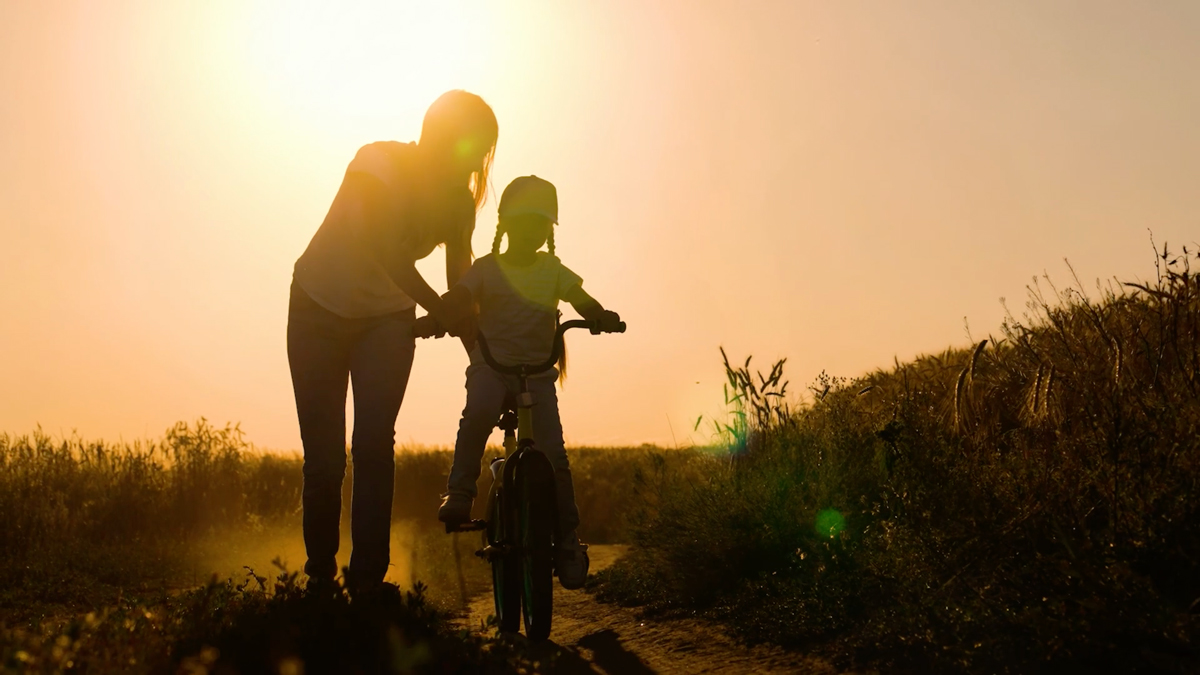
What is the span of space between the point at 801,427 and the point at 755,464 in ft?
1.89

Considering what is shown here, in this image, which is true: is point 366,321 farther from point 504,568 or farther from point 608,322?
point 504,568

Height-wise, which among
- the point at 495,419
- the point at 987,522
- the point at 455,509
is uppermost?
the point at 495,419

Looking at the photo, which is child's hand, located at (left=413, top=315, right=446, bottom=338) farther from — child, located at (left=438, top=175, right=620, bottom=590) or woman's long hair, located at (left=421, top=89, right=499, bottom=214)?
woman's long hair, located at (left=421, top=89, right=499, bottom=214)

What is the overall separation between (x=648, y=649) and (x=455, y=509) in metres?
1.23

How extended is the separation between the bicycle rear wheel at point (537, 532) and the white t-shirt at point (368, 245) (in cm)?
108

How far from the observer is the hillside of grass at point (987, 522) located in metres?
3.33

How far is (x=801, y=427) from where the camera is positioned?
7.51m

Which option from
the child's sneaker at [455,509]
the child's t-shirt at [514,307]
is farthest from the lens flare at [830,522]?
the child's sneaker at [455,509]

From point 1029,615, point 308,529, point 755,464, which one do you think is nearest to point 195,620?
point 308,529

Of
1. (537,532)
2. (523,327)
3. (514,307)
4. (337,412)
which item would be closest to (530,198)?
(514,307)

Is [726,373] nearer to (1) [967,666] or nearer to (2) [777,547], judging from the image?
(2) [777,547]

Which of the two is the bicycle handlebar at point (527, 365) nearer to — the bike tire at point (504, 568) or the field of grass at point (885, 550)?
the bike tire at point (504, 568)

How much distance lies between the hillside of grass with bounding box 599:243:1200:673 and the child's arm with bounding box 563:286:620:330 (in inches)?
59.1

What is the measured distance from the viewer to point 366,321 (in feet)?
16.3
